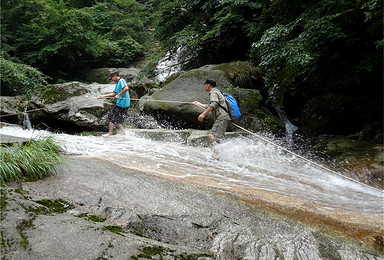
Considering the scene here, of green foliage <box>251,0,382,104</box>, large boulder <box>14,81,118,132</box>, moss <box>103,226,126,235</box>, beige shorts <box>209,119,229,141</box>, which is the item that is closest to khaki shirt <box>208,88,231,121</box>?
beige shorts <box>209,119,229,141</box>

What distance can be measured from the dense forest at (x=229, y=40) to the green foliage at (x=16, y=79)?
5cm

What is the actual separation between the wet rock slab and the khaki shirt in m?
2.96

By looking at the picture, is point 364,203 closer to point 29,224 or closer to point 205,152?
point 205,152

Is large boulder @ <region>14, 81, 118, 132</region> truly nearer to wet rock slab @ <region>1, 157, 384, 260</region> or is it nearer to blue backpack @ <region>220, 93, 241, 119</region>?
blue backpack @ <region>220, 93, 241, 119</region>

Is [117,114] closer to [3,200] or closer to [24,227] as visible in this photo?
[3,200]

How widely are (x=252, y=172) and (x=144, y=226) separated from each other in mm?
3454

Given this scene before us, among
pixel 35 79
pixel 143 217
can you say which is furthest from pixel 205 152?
pixel 35 79

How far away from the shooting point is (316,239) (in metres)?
2.59

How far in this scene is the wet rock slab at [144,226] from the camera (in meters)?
1.92

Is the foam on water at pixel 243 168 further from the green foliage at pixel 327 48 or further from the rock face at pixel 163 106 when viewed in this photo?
the green foliage at pixel 327 48

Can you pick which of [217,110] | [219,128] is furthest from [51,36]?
[219,128]

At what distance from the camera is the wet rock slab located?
75.4 inches

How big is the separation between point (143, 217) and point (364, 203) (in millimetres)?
3620

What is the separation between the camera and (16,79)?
12.6 m
